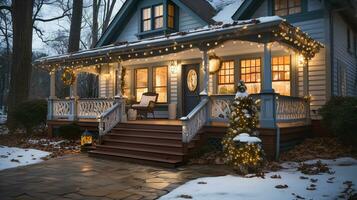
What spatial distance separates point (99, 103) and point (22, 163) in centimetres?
447

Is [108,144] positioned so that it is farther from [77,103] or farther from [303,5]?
[303,5]

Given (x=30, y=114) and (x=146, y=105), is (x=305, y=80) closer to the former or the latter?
(x=146, y=105)

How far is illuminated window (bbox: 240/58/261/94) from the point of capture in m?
13.4

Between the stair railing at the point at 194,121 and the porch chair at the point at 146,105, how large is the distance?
3.93 metres

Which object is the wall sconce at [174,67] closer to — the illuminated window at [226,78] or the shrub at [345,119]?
the illuminated window at [226,78]

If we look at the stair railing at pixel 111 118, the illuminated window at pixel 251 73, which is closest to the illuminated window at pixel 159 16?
the illuminated window at pixel 251 73

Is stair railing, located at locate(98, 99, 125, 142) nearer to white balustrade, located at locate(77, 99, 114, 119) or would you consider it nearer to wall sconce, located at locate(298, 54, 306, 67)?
white balustrade, located at locate(77, 99, 114, 119)

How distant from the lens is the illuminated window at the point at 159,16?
16.7m

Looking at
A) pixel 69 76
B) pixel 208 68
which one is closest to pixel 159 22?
pixel 69 76

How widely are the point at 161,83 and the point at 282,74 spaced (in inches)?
216

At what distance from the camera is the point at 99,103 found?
46.7ft

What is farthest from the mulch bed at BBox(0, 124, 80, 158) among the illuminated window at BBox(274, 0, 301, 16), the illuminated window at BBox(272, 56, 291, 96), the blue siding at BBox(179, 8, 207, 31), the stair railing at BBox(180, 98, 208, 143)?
the illuminated window at BBox(274, 0, 301, 16)

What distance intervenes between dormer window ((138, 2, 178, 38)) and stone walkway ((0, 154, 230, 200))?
785 centimetres

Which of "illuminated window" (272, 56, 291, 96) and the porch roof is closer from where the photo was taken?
the porch roof
